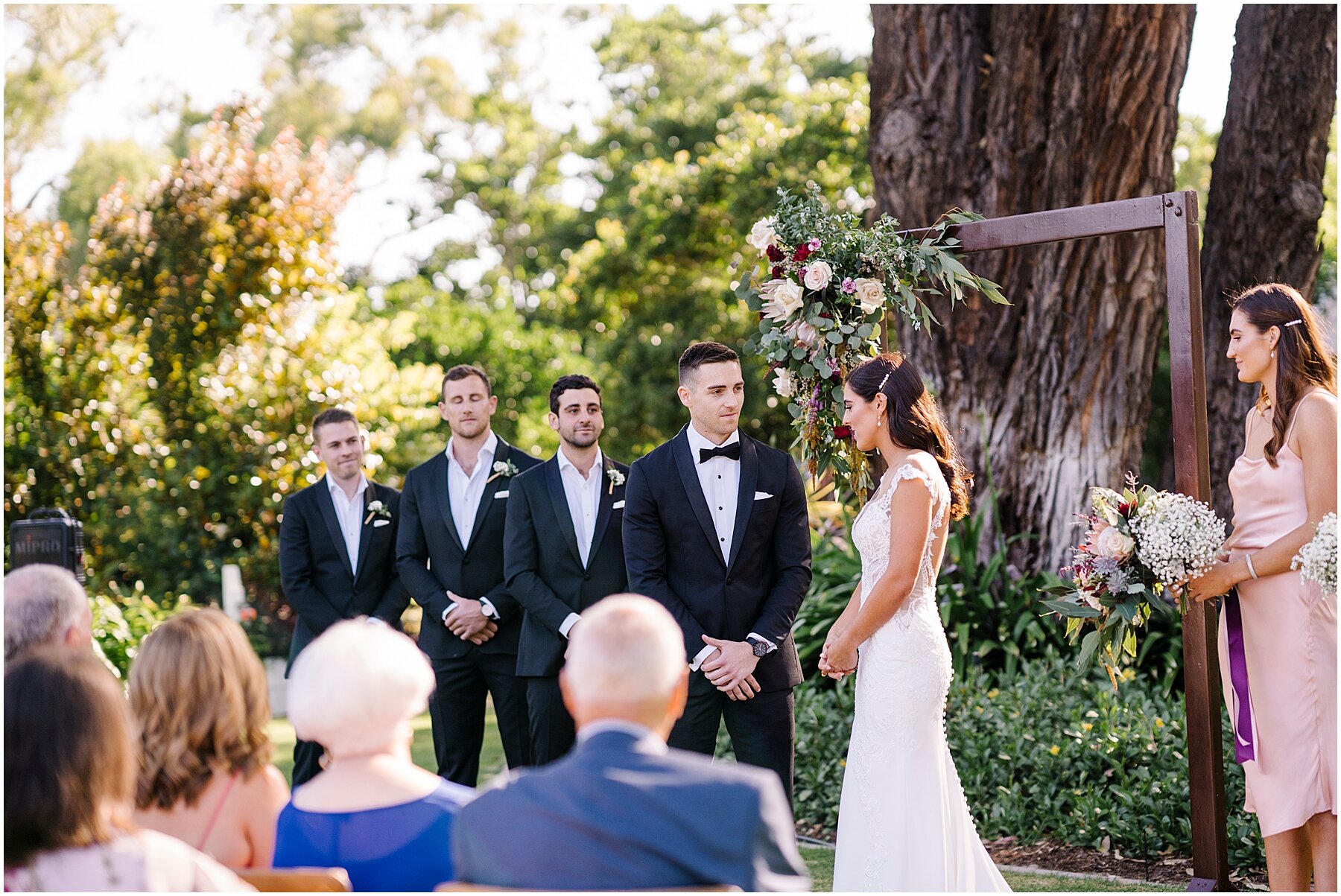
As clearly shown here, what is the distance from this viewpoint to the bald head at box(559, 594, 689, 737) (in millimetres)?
2182

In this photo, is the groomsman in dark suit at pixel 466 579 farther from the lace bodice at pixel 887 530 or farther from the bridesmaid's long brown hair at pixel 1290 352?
the bridesmaid's long brown hair at pixel 1290 352

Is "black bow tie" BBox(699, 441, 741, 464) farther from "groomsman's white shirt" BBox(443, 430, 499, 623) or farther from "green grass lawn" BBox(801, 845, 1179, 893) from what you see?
"green grass lawn" BBox(801, 845, 1179, 893)

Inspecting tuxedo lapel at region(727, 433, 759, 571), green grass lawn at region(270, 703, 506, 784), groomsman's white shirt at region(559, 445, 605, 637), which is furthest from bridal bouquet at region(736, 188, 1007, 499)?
green grass lawn at region(270, 703, 506, 784)

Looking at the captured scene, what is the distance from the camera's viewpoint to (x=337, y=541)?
5.81 m

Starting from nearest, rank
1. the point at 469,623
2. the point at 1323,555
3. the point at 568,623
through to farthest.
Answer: the point at 1323,555 → the point at 568,623 → the point at 469,623

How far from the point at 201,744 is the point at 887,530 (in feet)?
7.74

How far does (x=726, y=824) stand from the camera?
2.06m

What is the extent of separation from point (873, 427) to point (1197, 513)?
109 cm

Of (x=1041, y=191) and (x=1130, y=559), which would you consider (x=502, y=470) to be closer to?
(x=1130, y=559)

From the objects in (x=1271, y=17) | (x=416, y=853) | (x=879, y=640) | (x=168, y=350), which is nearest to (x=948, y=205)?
(x=1271, y=17)

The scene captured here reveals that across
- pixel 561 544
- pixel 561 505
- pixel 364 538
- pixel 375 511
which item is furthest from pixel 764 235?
pixel 364 538

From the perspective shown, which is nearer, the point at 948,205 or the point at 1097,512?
the point at 1097,512

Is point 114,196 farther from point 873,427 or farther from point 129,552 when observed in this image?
point 873,427

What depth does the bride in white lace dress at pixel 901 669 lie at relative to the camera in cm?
403
